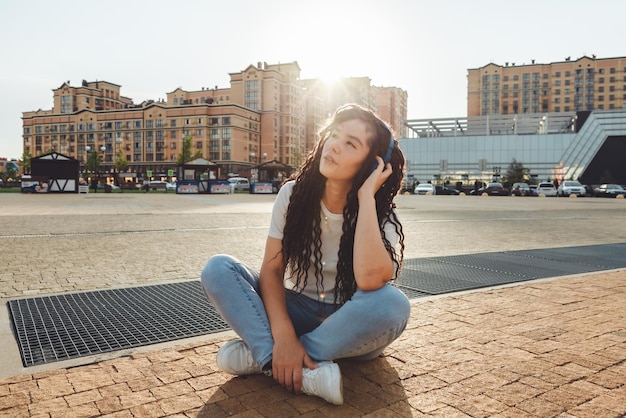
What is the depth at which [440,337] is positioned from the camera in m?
3.02

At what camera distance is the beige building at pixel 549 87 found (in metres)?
113

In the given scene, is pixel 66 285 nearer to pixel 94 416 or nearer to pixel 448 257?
pixel 94 416

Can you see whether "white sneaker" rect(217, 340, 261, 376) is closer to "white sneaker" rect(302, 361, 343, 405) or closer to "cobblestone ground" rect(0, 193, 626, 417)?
"cobblestone ground" rect(0, 193, 626, 417)

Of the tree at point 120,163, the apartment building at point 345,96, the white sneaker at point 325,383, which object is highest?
the apartment building at point 345,96

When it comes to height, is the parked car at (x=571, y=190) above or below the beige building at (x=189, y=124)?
below

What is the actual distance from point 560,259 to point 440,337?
13.7ft

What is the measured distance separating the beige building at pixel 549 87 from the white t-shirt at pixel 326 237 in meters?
131

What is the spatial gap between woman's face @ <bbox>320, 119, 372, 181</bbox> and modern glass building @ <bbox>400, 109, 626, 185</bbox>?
63329mm

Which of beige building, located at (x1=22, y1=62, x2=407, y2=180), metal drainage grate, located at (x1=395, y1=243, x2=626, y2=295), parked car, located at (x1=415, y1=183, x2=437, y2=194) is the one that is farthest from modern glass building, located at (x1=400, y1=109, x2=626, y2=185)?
metal drainage grate, located at (x1=395, y1=243, x2=626, y2=295)

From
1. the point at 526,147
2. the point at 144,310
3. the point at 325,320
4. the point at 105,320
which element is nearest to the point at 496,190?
the point at 526,147

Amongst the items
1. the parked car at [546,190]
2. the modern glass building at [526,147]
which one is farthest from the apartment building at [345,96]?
the parked car at [546,190]

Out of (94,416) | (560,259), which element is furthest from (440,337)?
(560,259)

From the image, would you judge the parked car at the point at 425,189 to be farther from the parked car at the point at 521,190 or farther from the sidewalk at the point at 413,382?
the sidewalk at the point at 413,382

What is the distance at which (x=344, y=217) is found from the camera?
8.13ft
